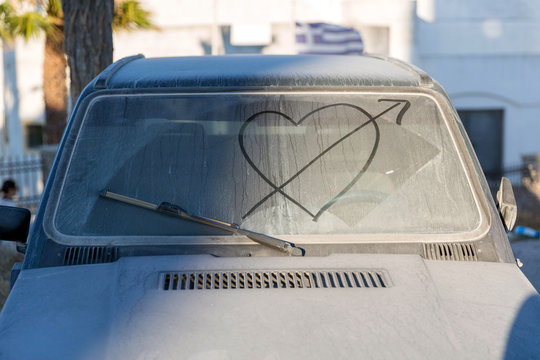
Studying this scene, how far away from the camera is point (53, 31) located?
15.2 m

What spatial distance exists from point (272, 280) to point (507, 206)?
1.09 metres

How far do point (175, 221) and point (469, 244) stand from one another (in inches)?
43.2

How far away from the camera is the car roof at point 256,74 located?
9.62 feet

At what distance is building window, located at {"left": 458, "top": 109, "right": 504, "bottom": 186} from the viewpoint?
19.9 meters

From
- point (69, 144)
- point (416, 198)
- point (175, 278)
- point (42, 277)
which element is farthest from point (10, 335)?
point (416, 198)

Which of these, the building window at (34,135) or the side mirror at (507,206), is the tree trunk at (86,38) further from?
the building window at (34,135)

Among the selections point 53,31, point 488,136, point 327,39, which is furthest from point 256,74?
point 488,136

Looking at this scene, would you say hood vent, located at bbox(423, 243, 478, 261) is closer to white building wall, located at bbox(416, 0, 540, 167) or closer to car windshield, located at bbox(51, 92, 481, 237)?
car windshield, located at bbox(51, 92, 481, 237)

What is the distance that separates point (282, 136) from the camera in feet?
9.35

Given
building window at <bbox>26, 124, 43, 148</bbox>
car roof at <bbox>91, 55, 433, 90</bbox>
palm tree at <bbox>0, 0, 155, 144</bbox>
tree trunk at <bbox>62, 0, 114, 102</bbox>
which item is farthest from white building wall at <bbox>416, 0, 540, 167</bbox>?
car roof at <bbox>91, 55, 433, 90</bbox>

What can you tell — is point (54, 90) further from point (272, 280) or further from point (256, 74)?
point (272, 280)

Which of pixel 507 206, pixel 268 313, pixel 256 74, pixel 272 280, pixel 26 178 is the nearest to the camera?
pixel 268 313

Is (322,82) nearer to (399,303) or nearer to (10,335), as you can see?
(399,303)

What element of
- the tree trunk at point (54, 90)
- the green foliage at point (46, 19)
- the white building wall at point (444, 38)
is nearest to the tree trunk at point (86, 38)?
the green foliage at point (46, 19)
